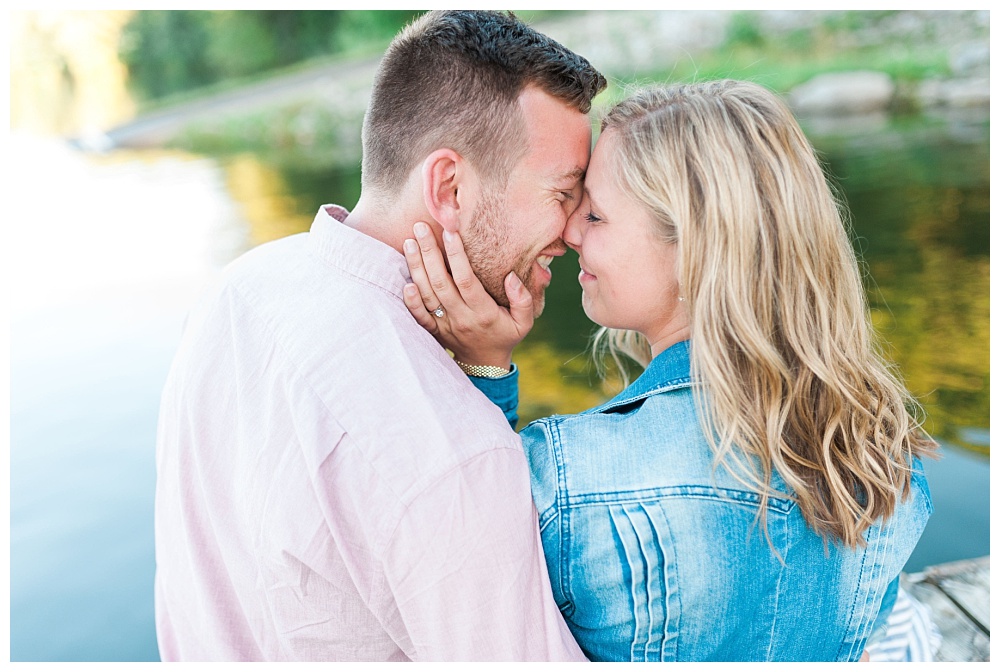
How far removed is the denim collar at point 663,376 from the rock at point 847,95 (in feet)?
36.0

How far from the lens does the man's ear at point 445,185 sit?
1447 millimetres

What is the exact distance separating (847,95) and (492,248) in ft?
37.2

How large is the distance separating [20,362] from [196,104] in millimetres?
13918

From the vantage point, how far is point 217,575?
132 cm

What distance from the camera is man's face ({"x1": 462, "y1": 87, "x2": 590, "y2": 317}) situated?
4.97ft

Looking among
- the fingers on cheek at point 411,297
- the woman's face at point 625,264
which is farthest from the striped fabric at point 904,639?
the fingers on cheek at point 411,297

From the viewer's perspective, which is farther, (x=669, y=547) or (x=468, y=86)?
(x=468, y=86)

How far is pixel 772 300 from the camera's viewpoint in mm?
1335

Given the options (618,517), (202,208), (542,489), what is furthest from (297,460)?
(202,208)

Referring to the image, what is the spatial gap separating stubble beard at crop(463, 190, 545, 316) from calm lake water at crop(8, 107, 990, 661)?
1.15 metres

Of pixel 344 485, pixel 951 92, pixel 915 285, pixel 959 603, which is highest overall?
pixel 344 485

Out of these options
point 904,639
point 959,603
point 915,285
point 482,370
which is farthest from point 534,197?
point 915,285

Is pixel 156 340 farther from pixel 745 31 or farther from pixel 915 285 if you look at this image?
pixel 745 31

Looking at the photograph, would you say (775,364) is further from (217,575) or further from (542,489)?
(217,575)
